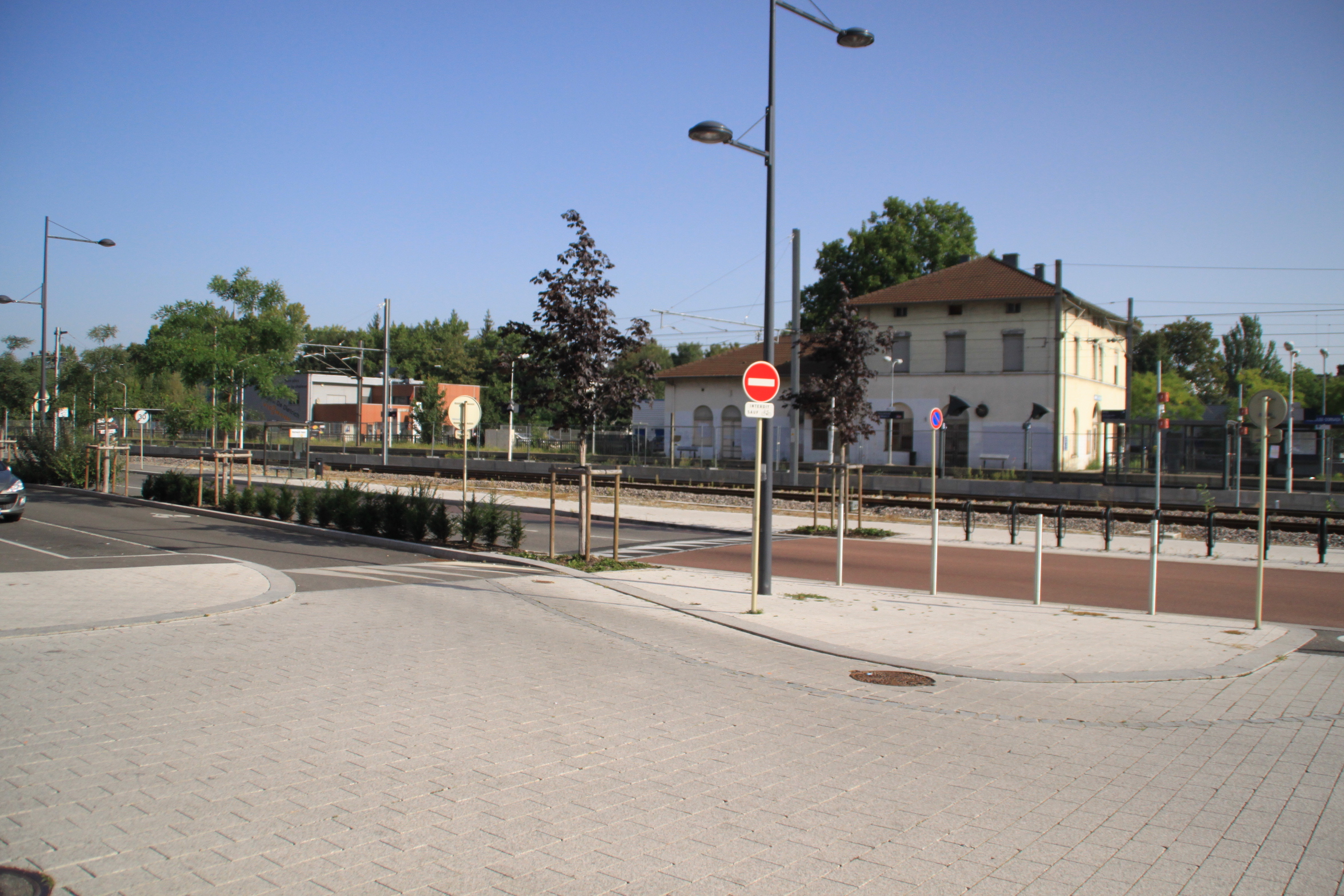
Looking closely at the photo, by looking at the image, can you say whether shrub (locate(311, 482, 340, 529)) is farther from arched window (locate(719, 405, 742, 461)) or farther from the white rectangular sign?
arched window (locate(719, 405, 742, 461))

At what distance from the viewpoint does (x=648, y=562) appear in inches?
606

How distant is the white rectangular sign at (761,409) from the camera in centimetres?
1028

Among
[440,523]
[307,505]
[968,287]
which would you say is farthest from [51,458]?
[968,287]

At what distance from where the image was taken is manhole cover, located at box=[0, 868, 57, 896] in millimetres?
3576

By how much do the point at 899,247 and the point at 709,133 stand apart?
52312 mm

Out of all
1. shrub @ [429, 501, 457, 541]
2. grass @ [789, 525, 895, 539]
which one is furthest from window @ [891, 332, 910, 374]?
shrub @ [429, 501, 457, 541]

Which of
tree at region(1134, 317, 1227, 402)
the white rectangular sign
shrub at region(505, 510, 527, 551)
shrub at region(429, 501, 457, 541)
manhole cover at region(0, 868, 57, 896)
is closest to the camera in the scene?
manhole cover at region(0, 868, 57, 896)

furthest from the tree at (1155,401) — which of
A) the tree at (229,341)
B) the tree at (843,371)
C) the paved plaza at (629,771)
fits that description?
the paved plaza at (629,771)

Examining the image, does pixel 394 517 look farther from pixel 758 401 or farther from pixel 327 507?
pixel 758 401

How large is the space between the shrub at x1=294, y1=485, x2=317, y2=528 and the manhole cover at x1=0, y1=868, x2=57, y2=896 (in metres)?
16.6

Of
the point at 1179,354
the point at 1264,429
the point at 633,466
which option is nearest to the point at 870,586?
the point at 1264,429

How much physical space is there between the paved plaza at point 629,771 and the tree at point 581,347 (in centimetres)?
646

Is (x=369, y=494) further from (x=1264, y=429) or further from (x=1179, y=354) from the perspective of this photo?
(x=1179, y=354)

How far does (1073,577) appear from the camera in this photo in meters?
14.5
